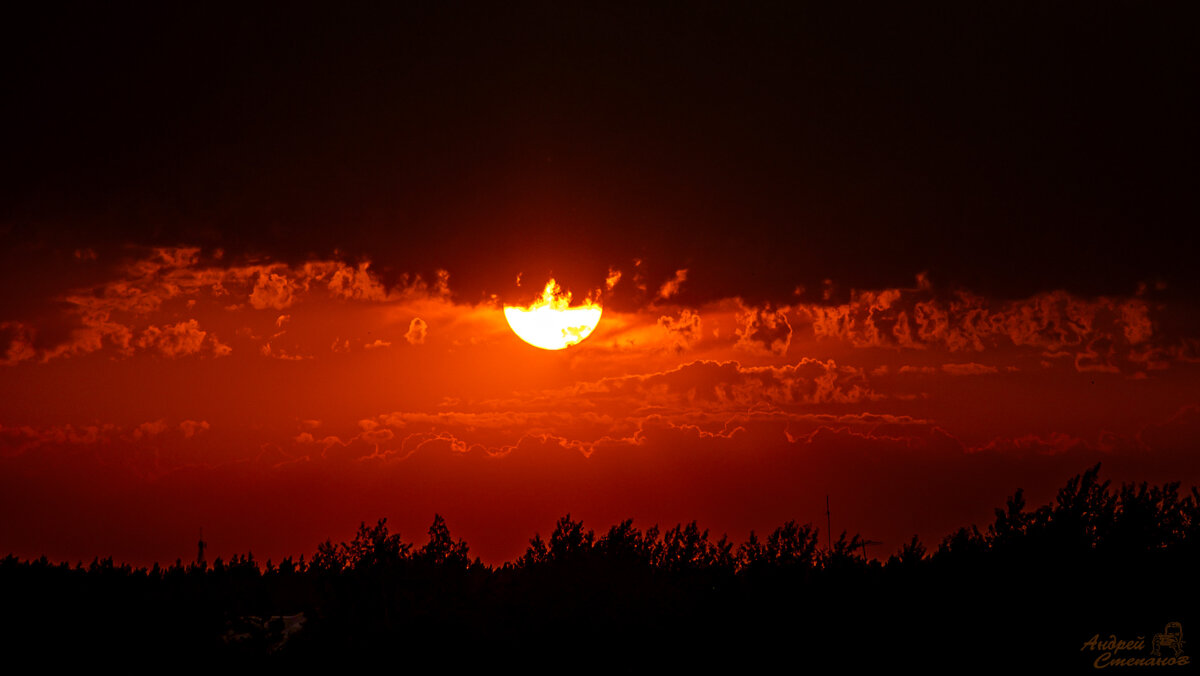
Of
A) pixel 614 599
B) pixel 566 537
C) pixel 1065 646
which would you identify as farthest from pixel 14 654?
pixel 1065 646

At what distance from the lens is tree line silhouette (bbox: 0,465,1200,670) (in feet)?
119

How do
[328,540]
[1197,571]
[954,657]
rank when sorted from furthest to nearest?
[328,540] < [954,657] < [1197,571]

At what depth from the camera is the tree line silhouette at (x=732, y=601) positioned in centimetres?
3619

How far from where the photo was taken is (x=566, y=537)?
57.0 meters

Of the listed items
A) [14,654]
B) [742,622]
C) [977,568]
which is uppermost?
[977,568]

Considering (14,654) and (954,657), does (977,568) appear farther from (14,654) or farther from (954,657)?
(14,654)

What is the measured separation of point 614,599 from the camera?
4734 centimetres

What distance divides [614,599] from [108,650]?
34.2m

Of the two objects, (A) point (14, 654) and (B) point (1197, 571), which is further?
(A) point (14, 654)

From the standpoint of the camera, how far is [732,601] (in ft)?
155

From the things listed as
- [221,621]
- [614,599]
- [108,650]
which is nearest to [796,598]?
[614,599]

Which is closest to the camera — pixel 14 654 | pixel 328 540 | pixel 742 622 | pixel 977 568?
pixel 977 568

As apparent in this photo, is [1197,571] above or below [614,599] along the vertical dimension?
above
